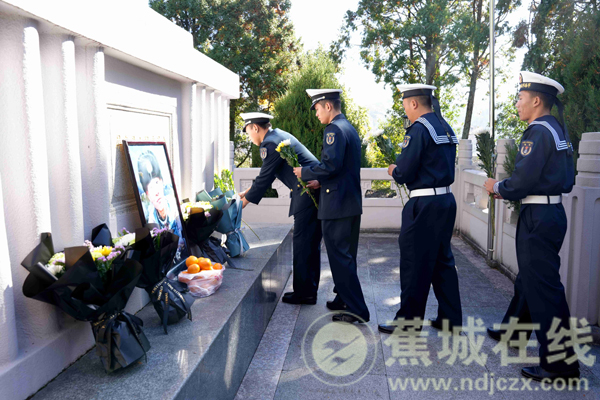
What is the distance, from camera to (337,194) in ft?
13.9

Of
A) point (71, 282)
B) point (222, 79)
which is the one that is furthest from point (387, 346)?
point (222, 79)

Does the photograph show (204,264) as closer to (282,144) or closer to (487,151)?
(282,144)

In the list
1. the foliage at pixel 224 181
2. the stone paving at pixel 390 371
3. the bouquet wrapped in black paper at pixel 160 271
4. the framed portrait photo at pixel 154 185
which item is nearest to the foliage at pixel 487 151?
the stone paving at pixel 390 371

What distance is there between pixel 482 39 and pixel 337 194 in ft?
58.0

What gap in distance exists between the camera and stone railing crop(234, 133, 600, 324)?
392 cm

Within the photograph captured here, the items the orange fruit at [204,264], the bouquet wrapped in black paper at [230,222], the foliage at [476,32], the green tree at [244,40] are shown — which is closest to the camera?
the orange fruit at [204,264]

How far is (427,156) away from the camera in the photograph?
384 centimetres

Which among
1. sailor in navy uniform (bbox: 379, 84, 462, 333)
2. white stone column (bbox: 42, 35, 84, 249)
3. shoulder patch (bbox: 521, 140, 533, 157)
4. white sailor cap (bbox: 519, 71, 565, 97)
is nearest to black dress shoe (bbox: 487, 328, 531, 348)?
sailor in navy uniform (bbox: 379, 84, 462, 333)

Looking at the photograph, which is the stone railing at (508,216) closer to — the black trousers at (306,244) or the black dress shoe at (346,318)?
the black dress shoe at (346,318)

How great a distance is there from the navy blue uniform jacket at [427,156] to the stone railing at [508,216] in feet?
3.78

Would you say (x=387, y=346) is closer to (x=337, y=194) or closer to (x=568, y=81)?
(x=337, y=194)

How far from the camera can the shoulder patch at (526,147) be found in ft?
→ 10.9

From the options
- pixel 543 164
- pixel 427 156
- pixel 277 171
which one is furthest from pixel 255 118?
pixel 543 164

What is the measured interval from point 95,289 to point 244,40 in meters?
21.3
